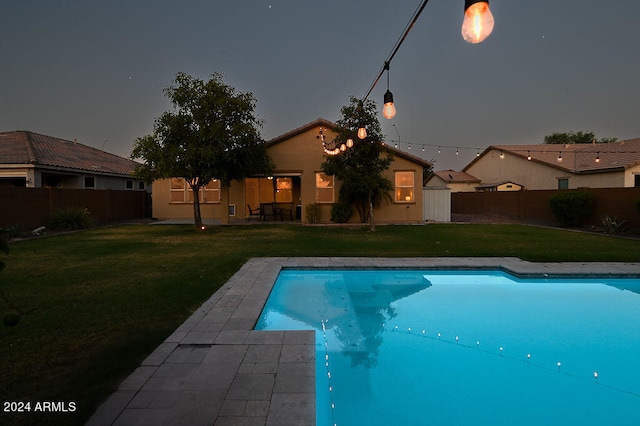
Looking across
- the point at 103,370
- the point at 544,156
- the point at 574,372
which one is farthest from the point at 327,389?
the point at 544,156

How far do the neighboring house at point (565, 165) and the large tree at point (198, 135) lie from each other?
686 inches

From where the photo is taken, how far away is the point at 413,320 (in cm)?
529

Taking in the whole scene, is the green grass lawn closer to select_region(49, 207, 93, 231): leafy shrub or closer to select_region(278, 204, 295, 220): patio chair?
select_region(49, 207, 93, 231): leafy shrub

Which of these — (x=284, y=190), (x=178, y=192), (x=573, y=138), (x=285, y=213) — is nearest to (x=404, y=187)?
(x=285, y=213)

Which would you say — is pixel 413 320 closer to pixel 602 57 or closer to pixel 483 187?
pixel 602 57

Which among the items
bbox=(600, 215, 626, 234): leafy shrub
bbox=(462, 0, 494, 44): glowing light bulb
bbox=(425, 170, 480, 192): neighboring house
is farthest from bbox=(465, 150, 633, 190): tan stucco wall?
bbox=(462, 0, 494, 44): glowing light bulb

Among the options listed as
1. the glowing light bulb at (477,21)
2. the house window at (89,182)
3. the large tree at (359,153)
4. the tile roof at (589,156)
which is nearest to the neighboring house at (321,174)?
the large tree at (359,153)

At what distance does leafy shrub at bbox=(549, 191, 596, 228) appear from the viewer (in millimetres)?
14445

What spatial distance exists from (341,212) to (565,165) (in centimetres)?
1586

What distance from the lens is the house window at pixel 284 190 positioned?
2222 cm

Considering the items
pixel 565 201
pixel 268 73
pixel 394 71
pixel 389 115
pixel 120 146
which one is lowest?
pixel 565 201

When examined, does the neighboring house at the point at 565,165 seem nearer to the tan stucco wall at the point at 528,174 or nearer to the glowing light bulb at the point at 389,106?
the tan stucco wall at the point at 528,174

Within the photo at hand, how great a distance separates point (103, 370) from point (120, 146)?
30.1 metres

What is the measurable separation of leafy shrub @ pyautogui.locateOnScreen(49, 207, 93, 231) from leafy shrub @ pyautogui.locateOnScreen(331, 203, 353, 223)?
10856mm
